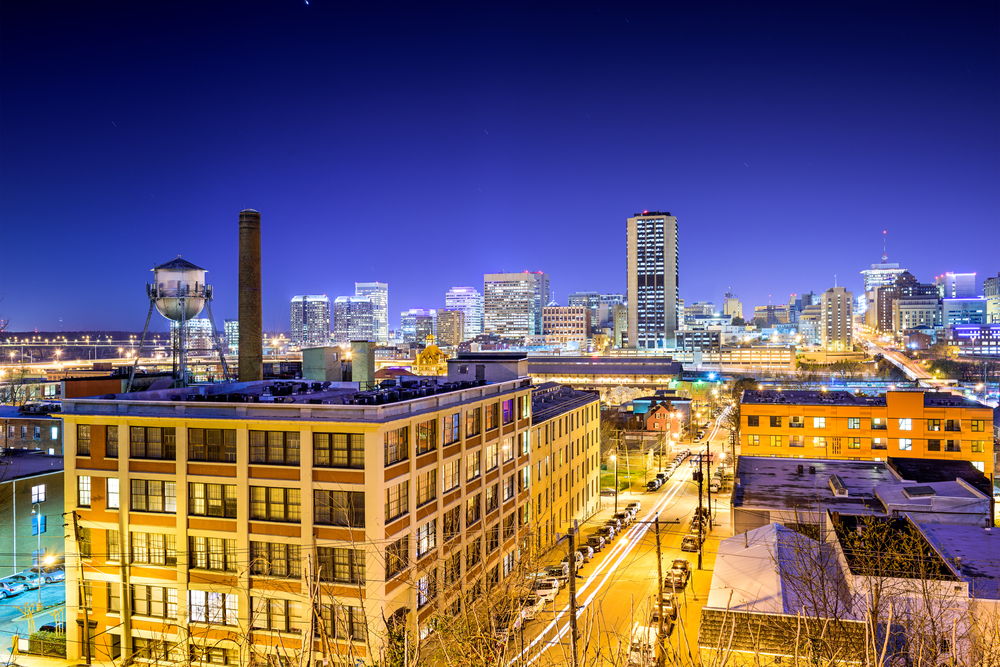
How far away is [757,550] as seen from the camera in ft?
105

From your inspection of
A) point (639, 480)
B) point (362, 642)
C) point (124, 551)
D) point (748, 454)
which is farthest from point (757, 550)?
point (639, 480)

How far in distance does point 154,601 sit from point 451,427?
14.3 metres

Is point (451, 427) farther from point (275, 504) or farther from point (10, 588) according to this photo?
point (10, 588)

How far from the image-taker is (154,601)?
2633cm

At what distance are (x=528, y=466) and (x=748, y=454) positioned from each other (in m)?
32.0

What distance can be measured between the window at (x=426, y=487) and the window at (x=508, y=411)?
9022 millimetres

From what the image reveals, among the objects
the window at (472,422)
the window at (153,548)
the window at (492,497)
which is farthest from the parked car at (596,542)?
the window at (153,548)

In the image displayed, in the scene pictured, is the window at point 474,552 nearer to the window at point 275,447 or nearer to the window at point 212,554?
the window at point 275,447

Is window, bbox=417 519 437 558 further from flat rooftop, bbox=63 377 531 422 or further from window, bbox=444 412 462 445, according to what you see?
flat rooftop, bbox=63 377 531 422

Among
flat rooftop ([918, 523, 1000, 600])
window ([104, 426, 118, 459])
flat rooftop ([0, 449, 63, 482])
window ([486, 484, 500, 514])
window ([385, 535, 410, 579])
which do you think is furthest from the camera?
flat rooftop ([0, 449, 63, 482])

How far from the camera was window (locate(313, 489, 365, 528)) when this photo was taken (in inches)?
962

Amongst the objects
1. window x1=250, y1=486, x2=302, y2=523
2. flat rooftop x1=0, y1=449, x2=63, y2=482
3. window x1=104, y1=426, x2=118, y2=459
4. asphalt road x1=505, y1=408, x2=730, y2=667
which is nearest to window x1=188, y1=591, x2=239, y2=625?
window x1=250, y1=486, x2=302, y2=523

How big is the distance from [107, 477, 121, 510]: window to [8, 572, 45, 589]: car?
585 inches

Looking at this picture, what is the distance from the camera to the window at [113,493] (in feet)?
88.2
